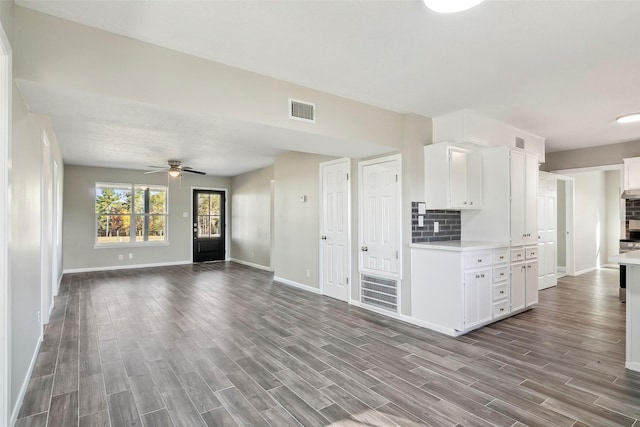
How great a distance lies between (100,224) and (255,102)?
7112 mm

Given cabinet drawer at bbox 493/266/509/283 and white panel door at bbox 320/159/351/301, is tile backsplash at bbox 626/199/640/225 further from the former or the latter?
white panel door at bbox 320/159/351/301

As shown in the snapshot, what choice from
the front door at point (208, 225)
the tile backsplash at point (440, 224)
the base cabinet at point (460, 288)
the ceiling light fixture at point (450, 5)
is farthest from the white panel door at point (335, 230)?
the front door at point (208, 225)

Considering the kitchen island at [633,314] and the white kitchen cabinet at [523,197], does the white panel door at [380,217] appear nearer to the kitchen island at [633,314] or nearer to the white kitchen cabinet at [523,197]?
the white kitchen cabinet at [523,197]

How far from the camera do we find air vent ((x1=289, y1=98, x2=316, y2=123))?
3.28 meters

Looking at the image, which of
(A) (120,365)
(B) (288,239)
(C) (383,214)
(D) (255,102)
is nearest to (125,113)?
(D) (255,102)

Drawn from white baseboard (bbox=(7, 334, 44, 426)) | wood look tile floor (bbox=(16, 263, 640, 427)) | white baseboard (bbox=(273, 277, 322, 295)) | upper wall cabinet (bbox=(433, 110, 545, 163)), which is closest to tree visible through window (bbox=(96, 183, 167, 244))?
wood look tile floor (bbox=(16, 263, 640, 427))

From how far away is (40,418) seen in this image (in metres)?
2.19

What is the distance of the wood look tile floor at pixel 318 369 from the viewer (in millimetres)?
2230

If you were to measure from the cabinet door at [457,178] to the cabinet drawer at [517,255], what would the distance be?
36.1 inches

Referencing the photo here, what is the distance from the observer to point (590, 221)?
8.05 metres

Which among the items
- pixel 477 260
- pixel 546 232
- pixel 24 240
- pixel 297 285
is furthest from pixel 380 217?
pixel 546 232

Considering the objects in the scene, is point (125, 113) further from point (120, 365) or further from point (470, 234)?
point (470, 234)

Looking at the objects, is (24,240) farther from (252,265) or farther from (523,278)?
(252,265)

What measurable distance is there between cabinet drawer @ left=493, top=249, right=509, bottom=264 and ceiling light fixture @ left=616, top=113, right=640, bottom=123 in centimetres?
238
